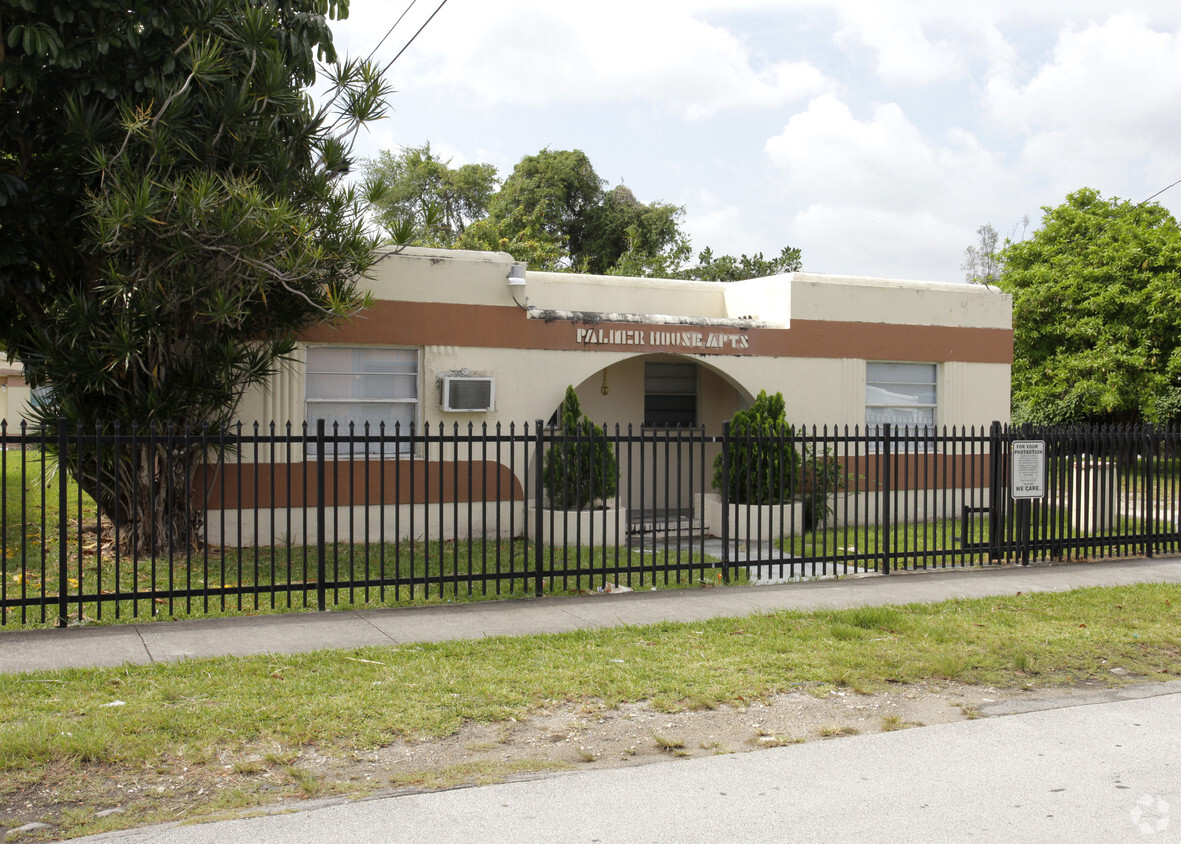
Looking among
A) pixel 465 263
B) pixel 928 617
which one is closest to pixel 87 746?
pixel 928 617

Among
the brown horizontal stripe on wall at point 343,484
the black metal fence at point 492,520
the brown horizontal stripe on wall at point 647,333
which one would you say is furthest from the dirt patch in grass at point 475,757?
the brown horizontal stripe on wall at point 647,333

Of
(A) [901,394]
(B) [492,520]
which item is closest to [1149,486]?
(A) [901,394]

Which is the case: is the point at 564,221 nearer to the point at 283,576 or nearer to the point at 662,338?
the point at 662,338

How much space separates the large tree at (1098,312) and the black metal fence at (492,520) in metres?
16.0

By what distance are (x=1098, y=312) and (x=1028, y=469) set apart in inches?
817

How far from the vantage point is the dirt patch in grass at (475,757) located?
4930 millimetres

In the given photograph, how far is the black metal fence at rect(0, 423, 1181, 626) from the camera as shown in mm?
9562

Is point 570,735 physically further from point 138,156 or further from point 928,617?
point 138,156

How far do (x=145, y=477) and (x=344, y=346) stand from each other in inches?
119

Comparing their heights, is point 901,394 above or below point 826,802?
above

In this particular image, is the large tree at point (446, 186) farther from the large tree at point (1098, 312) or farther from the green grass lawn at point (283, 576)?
the green grass lawn at point (283, 576)

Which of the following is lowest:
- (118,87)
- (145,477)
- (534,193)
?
(145,477)

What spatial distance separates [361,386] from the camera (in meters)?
14.0

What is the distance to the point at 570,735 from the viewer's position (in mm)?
6105
